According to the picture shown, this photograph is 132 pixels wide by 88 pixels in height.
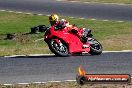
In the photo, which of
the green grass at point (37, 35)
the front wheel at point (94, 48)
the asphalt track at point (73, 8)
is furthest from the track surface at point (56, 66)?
the asphalt track at point (73, 8)

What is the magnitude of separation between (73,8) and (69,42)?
626 inches

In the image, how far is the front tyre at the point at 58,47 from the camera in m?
19.4

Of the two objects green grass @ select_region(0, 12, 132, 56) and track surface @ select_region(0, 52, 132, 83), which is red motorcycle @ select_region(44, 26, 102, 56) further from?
green grass @ select_region(0, 12, 132, 56)

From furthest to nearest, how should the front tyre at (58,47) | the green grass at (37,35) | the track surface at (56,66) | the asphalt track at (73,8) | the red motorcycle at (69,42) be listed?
the asphalt track at (73,8) → the green grass at (37,35) → the red motorcycle at (69,42) → the front tyre at (58,47) → the track surface at (56,66)

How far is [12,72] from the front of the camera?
16.8m

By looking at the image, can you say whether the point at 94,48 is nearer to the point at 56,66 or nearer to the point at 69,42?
the point at 69,42

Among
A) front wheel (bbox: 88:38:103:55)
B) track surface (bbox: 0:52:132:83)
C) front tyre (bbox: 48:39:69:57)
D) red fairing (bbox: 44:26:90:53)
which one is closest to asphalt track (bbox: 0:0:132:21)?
front wheel (bbox: 88:38:103:55)

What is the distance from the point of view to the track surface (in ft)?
52.7

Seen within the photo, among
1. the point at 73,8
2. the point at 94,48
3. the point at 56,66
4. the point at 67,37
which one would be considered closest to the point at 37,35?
the point at 67,37

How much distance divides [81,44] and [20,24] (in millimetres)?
10718

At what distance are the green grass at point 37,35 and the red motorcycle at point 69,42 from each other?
129 centimetres

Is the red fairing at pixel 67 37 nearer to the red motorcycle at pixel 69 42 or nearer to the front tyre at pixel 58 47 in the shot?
the red motorcycle at pixel 69 42

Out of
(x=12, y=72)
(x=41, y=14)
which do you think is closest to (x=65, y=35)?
(x=12, y=72)

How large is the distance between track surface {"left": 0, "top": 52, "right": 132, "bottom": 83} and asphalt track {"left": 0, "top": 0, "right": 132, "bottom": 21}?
41.9ft
